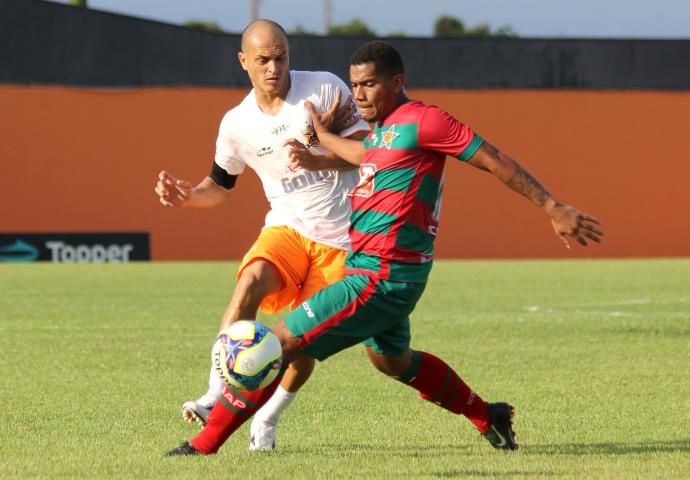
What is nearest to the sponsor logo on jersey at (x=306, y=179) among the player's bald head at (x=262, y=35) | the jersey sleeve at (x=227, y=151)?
the jersey sleeve at (x=227, y=151)

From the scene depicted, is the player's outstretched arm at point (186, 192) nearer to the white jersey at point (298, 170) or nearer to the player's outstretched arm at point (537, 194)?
the white jersey at point (298, 170)

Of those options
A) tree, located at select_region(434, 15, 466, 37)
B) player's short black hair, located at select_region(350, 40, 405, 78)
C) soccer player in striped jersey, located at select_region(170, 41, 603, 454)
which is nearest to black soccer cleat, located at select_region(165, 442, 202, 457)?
soccer player in striped jersey, located at select_region(170, 41, 603, 454)

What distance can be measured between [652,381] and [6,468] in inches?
200

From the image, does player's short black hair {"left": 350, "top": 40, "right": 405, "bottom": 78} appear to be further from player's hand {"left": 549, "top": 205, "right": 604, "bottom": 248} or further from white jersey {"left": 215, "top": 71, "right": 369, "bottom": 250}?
player's hand {"left": 549, "top": 205, "right": 604, "bottom": 248}

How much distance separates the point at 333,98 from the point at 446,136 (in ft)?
4.57

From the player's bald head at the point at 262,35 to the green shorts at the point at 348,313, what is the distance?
4.95 feet

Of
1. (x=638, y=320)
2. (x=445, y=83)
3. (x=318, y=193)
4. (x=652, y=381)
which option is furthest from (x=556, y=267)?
(x=318, y=193)

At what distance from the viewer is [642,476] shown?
227 inches

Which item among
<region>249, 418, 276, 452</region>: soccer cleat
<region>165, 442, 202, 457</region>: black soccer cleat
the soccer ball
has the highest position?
the soccer ball

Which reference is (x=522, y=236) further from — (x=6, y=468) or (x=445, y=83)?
(x=6, y=468)

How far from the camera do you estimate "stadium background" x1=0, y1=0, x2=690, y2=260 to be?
29.6 meters

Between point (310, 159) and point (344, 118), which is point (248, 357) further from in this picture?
point (344, 118)

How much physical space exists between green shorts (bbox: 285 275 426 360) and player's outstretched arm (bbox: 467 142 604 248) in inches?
27.5

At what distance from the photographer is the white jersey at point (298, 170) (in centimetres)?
700
